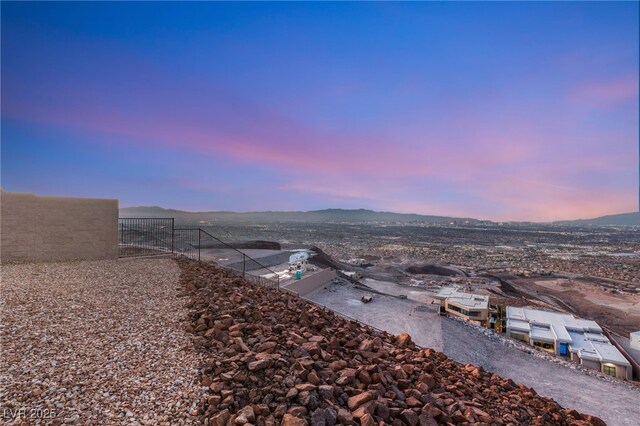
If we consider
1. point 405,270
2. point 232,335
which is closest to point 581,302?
point 405,270

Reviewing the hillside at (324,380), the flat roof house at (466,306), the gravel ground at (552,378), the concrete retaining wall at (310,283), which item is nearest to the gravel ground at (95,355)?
the hillside at (324,380)

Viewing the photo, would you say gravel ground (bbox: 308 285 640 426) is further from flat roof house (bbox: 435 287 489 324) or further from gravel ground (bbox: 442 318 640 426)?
flat roof house (bbox: 435 287 489 324)

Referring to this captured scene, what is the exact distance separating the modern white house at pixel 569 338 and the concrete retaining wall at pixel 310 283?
12.6 metres

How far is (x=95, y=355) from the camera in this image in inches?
201

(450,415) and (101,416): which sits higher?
(101,416)

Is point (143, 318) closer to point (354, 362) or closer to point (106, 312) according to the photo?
point (106, 312)

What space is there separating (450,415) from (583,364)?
Answer: 16398 mm

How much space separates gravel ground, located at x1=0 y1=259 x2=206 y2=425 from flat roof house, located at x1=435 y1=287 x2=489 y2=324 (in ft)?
61.4

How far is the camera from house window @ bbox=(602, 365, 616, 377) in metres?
15.1

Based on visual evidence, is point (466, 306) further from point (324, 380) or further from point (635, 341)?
point (324, 380)

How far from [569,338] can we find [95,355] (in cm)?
2219

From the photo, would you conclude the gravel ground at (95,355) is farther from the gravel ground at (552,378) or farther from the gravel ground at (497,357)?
the gravel ground at (552,378)

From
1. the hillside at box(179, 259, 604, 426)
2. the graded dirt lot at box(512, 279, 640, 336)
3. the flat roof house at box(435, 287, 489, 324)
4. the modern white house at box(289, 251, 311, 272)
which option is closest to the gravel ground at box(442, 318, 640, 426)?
the flat roof house at box(435, 287, 489, 324)

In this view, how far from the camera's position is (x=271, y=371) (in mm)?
4824
